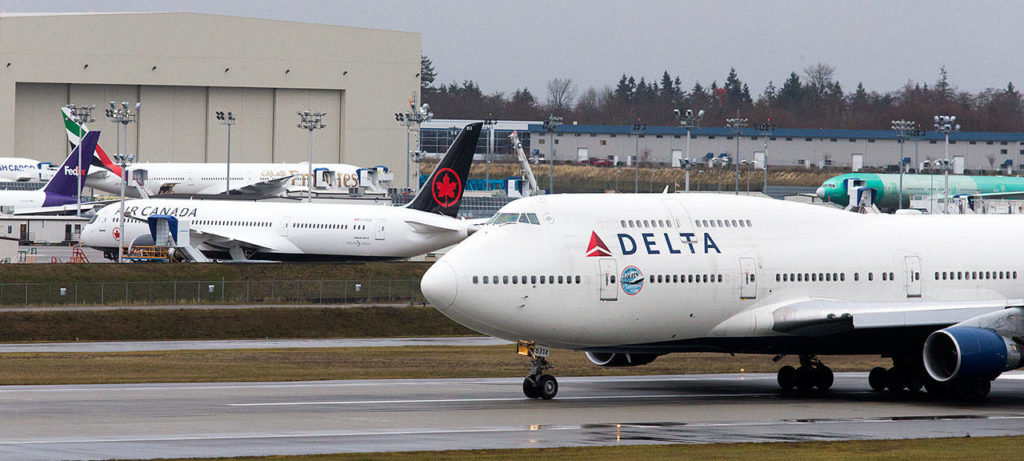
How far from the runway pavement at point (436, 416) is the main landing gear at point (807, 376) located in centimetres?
35

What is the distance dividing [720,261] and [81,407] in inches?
576

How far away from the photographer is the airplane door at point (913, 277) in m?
34.0

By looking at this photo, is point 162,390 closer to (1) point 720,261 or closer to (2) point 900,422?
(1) point 720,261

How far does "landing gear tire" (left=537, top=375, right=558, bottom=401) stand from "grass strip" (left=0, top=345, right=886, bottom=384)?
24.5 ft

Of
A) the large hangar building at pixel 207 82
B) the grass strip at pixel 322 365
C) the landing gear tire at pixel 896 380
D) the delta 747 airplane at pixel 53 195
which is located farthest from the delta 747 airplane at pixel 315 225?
the large hangar building at pixel 207 82

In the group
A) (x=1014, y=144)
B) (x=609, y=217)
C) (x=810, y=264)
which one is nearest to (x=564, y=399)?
(x=609, y=217)

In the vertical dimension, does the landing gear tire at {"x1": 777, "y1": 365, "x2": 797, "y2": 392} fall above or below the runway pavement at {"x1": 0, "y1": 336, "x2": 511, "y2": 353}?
above

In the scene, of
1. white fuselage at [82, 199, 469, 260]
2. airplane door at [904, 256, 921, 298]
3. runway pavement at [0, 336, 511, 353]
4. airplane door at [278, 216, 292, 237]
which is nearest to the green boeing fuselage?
white fuselage at [82, 199, 469, 260]

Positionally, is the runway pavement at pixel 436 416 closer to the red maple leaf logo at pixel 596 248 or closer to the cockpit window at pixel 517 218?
the red maple leaf logo at pixel 596 248

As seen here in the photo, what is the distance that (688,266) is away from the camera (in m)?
31.8

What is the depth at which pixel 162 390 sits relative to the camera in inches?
1339

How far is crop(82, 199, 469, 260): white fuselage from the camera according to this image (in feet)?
241

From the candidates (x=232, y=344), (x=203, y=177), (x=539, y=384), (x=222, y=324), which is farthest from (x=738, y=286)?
(x=203, y=177)

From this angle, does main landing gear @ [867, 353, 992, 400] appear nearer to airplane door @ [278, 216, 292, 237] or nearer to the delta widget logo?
the delta widget logo
